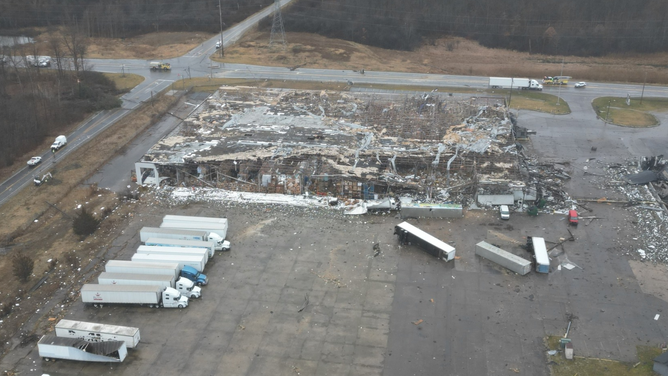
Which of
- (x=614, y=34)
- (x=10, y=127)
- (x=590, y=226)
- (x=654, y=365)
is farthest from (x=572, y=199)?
(x=614, y=34)

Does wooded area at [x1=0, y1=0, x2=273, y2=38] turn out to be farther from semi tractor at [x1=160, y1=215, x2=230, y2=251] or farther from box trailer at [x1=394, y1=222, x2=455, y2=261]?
box trailer at [x1=394, y1=222, x2=455, y2=261]

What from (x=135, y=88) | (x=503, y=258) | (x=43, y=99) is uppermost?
(x=43, y=99)

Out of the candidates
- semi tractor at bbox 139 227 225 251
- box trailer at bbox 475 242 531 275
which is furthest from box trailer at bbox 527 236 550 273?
semi tractor at bbox 139 227 225 251

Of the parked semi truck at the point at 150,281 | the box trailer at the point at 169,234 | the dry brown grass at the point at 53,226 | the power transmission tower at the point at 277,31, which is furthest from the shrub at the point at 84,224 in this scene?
the power transmission tower at the point at 277,31

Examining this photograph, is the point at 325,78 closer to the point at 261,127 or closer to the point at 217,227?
the point at 261,127

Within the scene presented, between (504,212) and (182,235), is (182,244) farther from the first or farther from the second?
(504,212)

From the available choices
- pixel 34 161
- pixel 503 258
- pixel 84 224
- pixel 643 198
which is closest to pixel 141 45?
pixel 34 161
